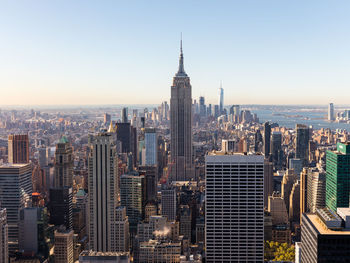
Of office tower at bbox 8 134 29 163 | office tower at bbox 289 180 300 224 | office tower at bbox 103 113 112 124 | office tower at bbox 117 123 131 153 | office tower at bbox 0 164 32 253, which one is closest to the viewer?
office tower at bbox 8 134 29 163

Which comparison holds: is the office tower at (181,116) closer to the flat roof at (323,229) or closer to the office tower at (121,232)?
the office tower at (121,232)

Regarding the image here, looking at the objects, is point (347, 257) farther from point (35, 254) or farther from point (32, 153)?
point (32, 153)

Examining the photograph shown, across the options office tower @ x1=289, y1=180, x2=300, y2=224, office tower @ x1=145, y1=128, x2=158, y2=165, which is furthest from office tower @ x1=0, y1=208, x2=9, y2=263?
office tower @ x1=145, y1=128, x2=158, y2=165

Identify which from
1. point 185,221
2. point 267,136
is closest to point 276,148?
point 267,136

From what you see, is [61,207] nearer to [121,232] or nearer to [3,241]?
[121,232]

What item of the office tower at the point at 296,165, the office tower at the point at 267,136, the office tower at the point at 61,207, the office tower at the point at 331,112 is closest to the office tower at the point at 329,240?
the office tower at the point at 61,207

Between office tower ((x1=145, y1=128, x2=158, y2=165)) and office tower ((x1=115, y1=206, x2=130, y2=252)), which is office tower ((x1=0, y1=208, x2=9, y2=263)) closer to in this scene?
office tower ((x1=115, y1=206, x2=130, y2=252))
